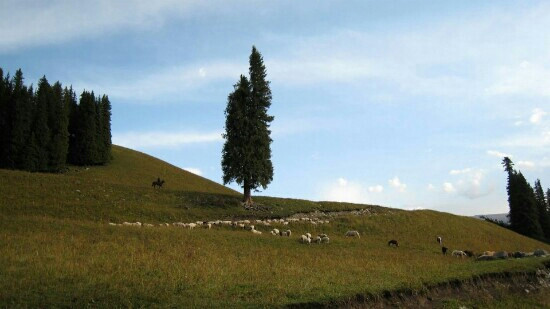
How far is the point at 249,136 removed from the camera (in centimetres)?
5016

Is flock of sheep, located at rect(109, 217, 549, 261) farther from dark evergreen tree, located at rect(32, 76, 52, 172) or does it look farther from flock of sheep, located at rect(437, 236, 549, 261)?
dark evergreen tree, located at rect(32, 76, 52, 172)

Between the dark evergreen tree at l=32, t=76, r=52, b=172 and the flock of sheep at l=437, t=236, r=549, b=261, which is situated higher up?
the dark evergreen tree at l=32, t=76, r=52, b=172

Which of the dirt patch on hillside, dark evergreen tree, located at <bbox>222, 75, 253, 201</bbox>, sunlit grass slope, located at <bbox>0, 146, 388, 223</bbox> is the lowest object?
the dirt patch on hillside

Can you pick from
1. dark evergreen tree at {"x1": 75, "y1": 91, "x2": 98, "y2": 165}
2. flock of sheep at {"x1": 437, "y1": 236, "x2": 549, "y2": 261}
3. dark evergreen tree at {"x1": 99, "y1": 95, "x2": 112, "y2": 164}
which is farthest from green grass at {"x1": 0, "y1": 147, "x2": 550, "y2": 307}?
dark evergreen tree at {"x1": 99, "y1": 95, "x2": 112, "y2": 164}

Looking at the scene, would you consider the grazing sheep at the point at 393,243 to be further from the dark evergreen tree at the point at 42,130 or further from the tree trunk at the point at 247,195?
the dark evergreen tree at the point at 42,130

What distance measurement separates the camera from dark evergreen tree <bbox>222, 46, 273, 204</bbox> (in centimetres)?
4925

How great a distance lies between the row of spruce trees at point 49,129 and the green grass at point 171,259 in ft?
98.6

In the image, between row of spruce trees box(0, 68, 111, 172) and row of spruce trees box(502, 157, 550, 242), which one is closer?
row of spruce trees box(0, 68, 111, 172)

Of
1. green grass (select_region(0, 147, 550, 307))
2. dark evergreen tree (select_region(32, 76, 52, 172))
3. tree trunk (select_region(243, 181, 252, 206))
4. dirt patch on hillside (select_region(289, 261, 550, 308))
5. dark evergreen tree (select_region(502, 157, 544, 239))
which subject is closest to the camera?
green grass (select_region(0, 147, 550, 307))

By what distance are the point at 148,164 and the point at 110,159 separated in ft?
32.3

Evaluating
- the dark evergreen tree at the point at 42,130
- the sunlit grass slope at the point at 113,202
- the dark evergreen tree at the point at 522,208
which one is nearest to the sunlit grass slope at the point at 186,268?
the sunlit grass slope at the point at 113,202

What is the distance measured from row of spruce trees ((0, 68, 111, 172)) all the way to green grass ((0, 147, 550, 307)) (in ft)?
98.6

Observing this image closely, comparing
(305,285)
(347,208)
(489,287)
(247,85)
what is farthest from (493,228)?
(305,285)

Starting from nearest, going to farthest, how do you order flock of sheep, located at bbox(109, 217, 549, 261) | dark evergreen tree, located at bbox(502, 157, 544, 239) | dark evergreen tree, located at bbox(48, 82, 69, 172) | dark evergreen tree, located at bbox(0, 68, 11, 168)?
flock of sheep, located at bbox(109, 217, 549, 261) → dark evergreen tree, located at bbox(0, 68, 11, 168) → dark evergreen tree, located at bbox(48, 82, 69, 172) → dark evergreen tree, located at bbox(502, 157, 544, 239)
